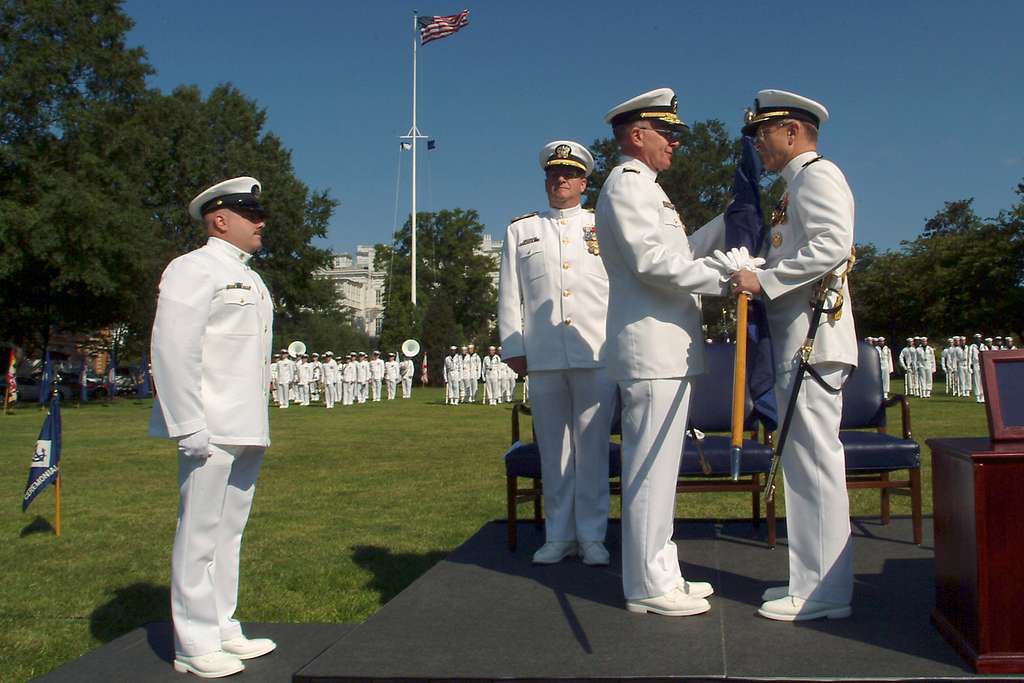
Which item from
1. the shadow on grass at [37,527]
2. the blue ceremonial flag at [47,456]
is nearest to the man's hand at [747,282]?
the blue ceremonial flag at [47,456]

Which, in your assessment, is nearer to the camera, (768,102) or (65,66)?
(768,102)

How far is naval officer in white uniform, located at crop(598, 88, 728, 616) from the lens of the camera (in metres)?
4.02

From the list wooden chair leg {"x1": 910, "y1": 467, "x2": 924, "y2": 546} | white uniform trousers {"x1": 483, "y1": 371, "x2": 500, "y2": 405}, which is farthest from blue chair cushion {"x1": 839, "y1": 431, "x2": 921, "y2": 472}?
white uniform trousers {"x1": 483, "y1": 371, "x2": 500, "y2": 405}

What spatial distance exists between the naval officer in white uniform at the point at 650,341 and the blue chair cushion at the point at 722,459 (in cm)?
123

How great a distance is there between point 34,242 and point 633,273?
33.0 meters

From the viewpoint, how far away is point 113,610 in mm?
5422

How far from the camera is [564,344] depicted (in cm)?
527

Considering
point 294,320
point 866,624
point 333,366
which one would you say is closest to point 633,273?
point 866,624

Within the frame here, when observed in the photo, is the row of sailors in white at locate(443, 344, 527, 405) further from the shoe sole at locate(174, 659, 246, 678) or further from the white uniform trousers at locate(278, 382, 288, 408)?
the shoe sole at locate(174, 659, 246, 678)

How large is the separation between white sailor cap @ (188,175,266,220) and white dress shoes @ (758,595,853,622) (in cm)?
260

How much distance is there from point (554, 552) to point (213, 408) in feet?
7.27

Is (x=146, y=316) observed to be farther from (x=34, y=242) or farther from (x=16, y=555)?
(x=16, y=555)

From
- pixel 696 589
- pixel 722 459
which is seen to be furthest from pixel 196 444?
pixel 722 459

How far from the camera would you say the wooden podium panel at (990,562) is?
311cm
